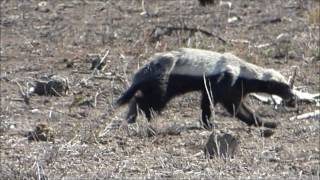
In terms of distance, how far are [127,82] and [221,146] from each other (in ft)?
9.88

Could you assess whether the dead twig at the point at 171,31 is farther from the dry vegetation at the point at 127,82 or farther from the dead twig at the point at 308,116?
the dead twig at the point at 308,116

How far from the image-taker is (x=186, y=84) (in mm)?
9141

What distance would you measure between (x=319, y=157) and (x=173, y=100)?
2668mm

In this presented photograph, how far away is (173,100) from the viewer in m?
9.83

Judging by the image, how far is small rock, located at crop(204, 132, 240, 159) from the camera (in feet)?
23.8

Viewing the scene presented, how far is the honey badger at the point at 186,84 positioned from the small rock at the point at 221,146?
5.13 feet

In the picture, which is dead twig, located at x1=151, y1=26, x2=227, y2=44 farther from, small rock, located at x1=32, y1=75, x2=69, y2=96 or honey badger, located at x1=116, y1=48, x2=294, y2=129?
honey badger, located at x1=116, y1=48, x2=294, y2=129

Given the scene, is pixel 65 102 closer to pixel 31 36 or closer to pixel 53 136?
pixel 53 136

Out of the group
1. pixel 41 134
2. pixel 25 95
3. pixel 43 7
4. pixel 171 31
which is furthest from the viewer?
pixel 43 7

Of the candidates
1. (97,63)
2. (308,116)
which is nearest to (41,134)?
(308,116)

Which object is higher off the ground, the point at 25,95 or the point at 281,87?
the point at 281,87

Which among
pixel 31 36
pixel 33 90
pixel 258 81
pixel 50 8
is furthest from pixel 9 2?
pixel 258 81

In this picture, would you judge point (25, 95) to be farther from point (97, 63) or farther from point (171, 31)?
point (171, 31)

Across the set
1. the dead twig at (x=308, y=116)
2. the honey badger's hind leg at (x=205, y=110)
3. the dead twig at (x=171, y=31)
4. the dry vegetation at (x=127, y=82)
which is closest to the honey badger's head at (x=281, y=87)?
the dry vegetation at (x=127, y=82)
